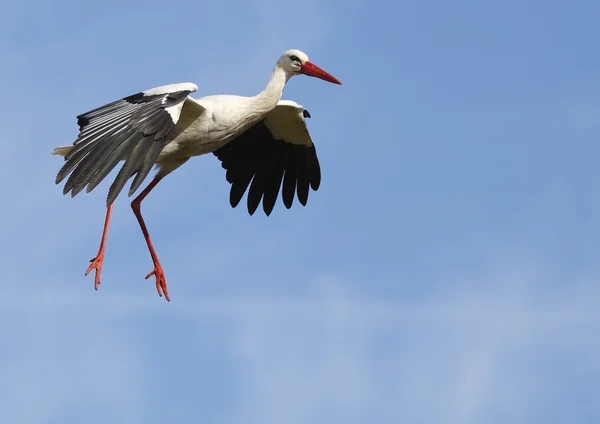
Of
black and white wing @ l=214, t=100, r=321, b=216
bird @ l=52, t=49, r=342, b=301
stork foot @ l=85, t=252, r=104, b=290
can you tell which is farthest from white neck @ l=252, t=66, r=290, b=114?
stork foot @ l=85, t=252, r=104, b=290

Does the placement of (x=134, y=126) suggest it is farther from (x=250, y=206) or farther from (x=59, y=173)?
(x=250, y=206)

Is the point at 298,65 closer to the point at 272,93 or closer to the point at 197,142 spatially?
the point at 272,93

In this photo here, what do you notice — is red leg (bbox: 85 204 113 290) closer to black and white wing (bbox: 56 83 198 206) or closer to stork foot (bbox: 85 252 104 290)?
stork foot (bbox: 85 252 104 290)

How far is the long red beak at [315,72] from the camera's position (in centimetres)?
1469

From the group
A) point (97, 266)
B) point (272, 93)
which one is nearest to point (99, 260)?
point (97, 266)

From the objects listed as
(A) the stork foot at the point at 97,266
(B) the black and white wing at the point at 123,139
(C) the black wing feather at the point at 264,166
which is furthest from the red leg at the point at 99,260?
(C) the black wing feather at the point at 264,166

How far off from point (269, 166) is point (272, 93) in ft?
6.39

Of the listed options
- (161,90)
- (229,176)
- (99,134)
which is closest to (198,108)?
(161,90)

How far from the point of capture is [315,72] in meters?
14.7

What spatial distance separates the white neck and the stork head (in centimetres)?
7

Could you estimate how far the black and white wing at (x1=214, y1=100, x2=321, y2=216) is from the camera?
16.1 m

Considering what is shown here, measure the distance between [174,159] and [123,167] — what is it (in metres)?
2.20

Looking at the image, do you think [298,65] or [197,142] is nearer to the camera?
[197,142]

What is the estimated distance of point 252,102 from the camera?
14.1 meters
